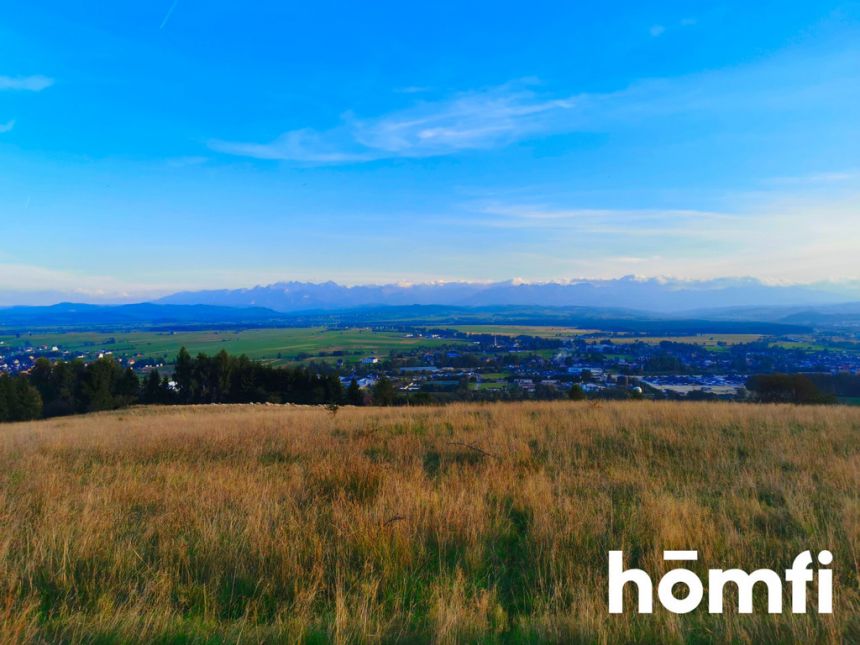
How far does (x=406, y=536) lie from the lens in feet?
12.9

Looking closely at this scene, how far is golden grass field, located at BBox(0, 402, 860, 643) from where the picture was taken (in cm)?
281

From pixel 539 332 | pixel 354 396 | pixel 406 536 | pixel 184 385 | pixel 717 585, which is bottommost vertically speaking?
pixel 354 396

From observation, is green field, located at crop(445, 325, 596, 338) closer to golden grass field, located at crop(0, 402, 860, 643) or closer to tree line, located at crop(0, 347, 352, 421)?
tree line, located at crop(0, 347, 352, 421)

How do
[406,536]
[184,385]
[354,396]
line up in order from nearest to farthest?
[406,536]
[354,396]
[184,385]

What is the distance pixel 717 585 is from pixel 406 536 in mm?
2426

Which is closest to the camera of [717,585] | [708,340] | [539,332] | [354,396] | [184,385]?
[717,585]

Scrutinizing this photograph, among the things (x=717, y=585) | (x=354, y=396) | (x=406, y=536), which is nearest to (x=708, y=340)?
(x=354, y=396)

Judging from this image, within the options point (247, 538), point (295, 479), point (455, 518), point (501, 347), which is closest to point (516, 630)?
point (455, 518)

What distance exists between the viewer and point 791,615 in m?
2.85

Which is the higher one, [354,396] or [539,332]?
[539,332]

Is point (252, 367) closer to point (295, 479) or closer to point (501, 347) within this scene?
point (295, 479)

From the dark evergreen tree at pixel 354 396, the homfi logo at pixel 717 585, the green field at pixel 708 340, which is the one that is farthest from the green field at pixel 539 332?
the homfi logo at pixel 717 585

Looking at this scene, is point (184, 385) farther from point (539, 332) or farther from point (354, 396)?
point (539, 332)

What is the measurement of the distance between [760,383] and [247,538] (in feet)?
87.7
